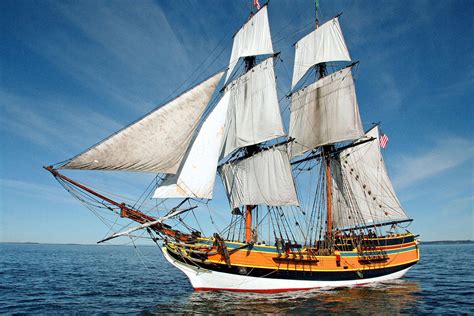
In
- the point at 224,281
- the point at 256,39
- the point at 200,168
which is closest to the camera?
the point at 224,281

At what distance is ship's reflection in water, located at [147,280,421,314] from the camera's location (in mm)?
17312

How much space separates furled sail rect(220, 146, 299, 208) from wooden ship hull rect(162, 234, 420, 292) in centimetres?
528

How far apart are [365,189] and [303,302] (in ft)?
75.3

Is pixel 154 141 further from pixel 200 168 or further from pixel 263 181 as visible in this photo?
pixel 263 181

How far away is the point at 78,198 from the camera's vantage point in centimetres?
1884

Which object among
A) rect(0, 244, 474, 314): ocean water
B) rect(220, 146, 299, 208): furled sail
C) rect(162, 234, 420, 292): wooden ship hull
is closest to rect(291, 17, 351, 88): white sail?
rect(220, 146, 299, 208): furled sail

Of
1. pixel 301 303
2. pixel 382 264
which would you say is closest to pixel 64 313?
pixel 301 303

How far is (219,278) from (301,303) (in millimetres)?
5725

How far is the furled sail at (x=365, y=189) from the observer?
36719 millimetres

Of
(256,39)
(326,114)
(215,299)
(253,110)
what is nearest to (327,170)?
(326,114)

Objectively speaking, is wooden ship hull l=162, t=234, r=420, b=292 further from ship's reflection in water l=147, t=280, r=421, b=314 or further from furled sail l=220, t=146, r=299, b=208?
furled sail l=220, t=146, r=299, b=208

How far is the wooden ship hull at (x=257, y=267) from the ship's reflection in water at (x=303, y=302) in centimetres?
71

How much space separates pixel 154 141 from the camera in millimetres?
19312

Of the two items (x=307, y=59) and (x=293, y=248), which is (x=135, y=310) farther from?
(x=307, y=59)
